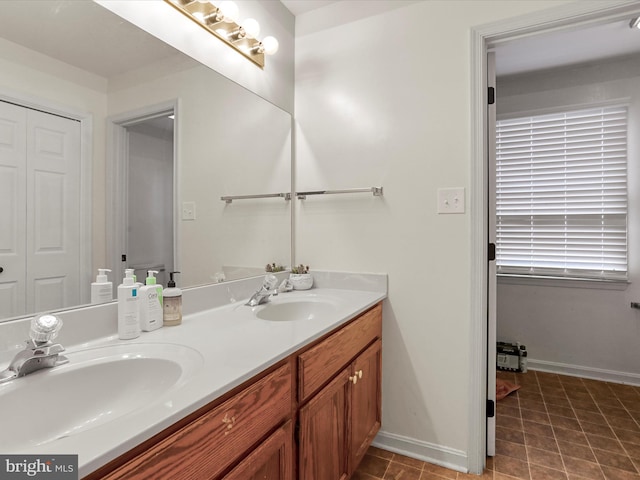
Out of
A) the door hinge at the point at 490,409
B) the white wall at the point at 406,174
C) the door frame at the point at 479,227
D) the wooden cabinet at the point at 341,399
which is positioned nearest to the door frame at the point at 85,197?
the wooden cabinet at the point at 341,399

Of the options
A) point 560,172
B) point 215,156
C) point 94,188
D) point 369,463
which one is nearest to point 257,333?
point 94,188

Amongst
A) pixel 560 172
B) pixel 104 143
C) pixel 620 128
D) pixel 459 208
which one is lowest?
pixel 459 208

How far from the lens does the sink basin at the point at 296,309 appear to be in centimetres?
159

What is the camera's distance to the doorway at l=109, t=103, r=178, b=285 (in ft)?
3.73

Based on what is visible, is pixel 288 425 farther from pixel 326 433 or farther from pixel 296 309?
pixel 296 309

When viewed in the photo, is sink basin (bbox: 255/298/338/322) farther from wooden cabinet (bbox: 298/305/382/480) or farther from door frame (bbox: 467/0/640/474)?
door frame (bbox: 467/0/640/474)

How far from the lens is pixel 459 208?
1.63 meters

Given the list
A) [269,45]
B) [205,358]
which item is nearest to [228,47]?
[269,45]

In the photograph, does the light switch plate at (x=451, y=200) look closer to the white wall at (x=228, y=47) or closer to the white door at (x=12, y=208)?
the white wall at (x=228, y=47)

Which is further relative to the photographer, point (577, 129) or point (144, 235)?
point (577, 129)

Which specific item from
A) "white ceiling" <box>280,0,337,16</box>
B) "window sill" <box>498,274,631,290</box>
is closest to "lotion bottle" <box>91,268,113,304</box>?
"white ceiling" <box>280,0,337,16</box>

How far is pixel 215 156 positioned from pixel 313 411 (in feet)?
3.59

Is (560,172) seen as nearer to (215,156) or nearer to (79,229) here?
(215,156)

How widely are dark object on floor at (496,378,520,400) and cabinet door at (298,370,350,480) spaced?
1.53 m
